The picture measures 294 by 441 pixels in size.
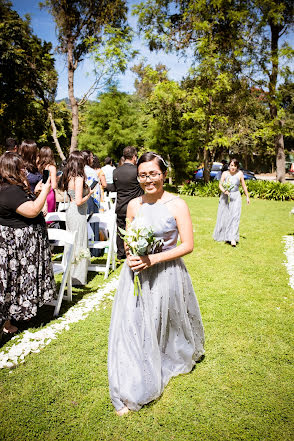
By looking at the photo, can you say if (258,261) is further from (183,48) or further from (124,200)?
(183,48)

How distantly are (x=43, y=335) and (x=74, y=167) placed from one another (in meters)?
2.89

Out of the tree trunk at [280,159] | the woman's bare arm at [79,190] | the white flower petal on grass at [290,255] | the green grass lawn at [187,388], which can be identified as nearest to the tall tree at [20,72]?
the tree trunk at [280,159]

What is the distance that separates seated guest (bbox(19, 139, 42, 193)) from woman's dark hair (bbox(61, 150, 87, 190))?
2.09 ft

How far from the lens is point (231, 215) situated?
28.0 feet

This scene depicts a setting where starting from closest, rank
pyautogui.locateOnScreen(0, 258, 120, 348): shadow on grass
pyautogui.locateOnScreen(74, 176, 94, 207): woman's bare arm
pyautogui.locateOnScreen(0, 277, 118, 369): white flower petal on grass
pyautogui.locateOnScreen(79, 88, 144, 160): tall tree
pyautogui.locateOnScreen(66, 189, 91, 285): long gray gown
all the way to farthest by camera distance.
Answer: pyautogui.locateOnScreen(0, 277, 118, 369): white flower petal on grass < pyautogui.locateOnScreen(0, 258, 120, 348): shadow on grass < pyautogui.locateOnScreen(74, 176, 94, 207): woman's bare arm < pyautogui.locateOnScreen(66, 189, 91, 285): long gray gown < pyautogui.locateOnScreen(79, 88, 144, 160): tall tree

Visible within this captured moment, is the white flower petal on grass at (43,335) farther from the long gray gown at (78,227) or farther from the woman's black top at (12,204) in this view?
the woman's black top at (12,204)

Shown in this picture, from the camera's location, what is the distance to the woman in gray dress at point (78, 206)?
17.9ft

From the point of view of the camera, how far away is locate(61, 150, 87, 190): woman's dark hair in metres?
5.43

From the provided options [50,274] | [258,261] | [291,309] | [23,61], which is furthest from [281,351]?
[23,61]

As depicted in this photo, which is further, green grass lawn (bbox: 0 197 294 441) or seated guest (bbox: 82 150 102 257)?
seated guest (bbox: 82 150 102 257)

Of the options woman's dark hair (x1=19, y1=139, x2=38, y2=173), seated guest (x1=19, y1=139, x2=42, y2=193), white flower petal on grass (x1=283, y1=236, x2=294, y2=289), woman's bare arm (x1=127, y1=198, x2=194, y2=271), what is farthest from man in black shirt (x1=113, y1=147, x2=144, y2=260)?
woman's bare arm (x1=127, y1=198, x2=194, y2=271)

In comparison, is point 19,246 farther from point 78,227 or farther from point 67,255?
point 78,227

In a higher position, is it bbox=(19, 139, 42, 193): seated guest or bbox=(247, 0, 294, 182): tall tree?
bbox=(247, 0, 294, 182): tall tree

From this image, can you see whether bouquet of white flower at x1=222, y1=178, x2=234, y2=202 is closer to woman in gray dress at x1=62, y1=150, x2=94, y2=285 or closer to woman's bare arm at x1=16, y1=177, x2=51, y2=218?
woman in gray dress at x1=62, y1=150, x2=94, y2=285
